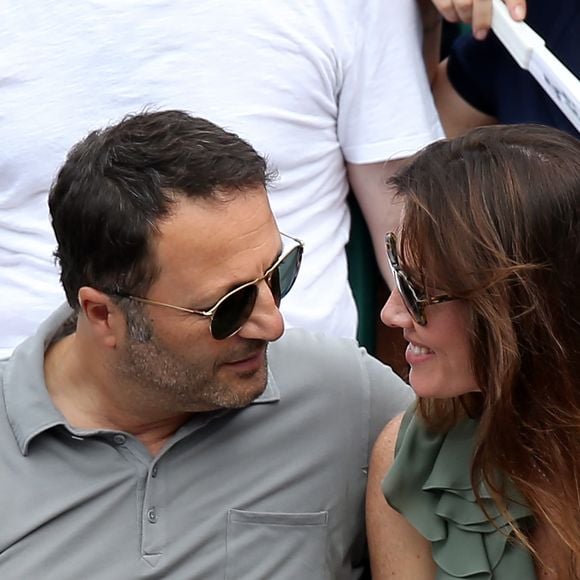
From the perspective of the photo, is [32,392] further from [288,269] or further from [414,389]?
[414,389]

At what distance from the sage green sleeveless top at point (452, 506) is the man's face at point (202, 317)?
0.22 m

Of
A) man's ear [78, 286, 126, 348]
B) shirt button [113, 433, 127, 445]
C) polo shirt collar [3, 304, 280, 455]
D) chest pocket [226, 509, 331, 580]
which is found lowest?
chest pocket [226, 509, 331, 580]

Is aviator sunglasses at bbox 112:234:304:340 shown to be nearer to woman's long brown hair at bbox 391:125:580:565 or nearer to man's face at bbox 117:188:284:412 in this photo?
man's face at bbox 117:188:284:412

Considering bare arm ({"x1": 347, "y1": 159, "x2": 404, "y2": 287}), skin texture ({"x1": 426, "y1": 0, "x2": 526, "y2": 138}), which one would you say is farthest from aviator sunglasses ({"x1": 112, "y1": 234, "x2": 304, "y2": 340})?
skin texture ({"x1": 426, "y1": 0, "x2": 526, "y2": 138})

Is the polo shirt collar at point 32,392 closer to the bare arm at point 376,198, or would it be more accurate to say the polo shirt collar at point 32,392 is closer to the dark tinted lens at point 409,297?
the dark tinted lens at point 409,297

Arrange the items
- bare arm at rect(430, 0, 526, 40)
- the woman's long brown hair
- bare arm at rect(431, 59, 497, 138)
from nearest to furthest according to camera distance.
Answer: the woman's long brown hair, bare arm at rect(430, 0, 526, 40), bare arm at rect(431, 59, 497, 138)

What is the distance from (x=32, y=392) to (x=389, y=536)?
53 cm

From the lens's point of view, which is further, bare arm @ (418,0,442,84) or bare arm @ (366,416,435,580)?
bare arm @ (418,0,442,84)

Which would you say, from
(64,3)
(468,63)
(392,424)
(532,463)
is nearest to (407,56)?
(468,63)

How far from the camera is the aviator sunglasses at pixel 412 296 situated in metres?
1.38

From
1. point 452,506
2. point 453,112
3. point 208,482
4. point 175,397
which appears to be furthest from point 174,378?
point 453,112

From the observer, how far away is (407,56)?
2061 mm

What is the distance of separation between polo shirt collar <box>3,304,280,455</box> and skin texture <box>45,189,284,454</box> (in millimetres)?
39

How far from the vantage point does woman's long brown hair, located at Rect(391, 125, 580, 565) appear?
1323 mm
